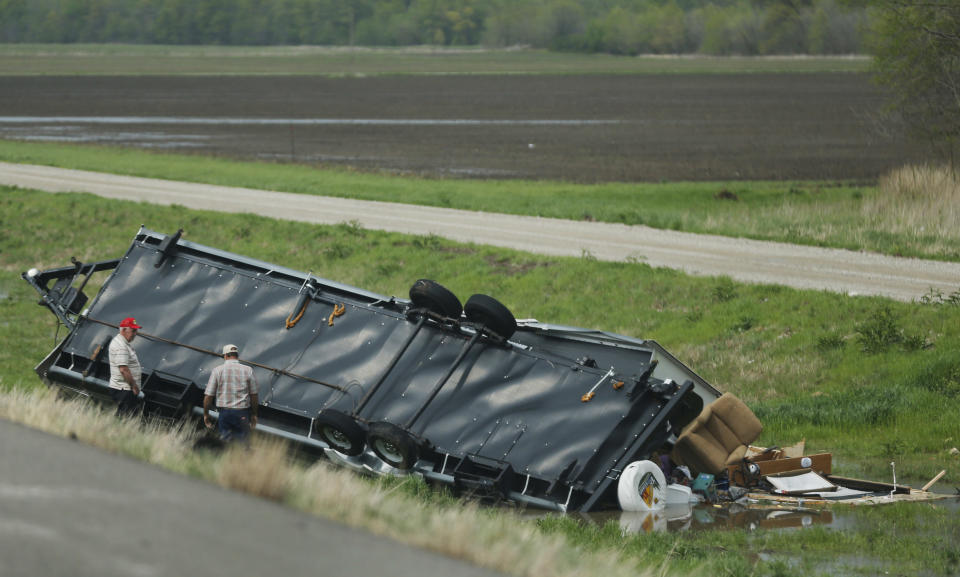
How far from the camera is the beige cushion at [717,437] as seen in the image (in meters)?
13.0

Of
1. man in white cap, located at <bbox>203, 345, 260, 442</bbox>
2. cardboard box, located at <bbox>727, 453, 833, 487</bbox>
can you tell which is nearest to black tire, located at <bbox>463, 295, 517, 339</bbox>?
man in white cap, located at <bbox>203, 345, 260, 442</bbox>

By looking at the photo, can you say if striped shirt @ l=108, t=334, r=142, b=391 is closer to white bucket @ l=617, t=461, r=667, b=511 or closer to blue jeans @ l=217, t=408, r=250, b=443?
blue jeans @ l=217, t=408, r=250, b=443

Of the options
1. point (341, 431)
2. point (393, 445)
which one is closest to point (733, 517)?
point (393, 445)

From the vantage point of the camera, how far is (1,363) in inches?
851

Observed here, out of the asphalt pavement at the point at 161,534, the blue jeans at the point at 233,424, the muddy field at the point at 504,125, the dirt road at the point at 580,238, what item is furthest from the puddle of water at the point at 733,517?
the muddy field at the point at 504,125

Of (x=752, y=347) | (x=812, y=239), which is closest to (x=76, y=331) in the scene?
(x=752, y=347)

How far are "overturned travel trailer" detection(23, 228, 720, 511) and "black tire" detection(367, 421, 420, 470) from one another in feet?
0.08

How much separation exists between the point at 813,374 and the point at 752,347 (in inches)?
72.2

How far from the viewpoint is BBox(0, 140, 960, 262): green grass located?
29422 millimetres

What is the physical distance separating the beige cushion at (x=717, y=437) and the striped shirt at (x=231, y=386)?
526 centimetres

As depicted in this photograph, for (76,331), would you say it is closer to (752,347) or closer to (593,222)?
(752,347)

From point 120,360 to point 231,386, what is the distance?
1921 mm

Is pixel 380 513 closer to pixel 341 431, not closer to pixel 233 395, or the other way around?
pixel 341 431

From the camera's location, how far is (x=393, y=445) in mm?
12812
